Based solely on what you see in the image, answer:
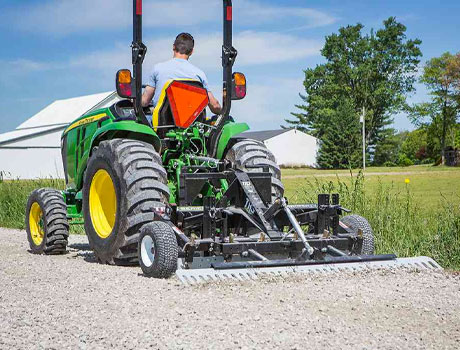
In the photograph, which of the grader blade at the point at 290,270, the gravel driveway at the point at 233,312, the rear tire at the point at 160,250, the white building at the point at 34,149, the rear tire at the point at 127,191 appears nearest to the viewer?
the gravel driveway at the point at 233,312

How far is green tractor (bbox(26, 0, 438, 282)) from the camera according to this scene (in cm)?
606

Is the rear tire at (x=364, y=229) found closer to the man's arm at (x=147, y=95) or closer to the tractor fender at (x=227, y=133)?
the tractor fender at (x=227, y=133)

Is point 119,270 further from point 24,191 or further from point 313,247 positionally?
point 24,191

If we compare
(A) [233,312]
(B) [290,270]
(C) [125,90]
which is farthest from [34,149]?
(A) [233,312]

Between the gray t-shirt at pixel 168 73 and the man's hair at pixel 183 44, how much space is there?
120mm

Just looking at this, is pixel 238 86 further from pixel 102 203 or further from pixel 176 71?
pixel 102 203

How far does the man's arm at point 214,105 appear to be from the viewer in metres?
8.02

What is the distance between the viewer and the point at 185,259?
Result: 6.07 metres

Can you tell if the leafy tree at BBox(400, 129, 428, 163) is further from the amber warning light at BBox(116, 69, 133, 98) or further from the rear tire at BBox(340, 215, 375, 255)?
the amber warning light at BBox(116, 69, 133, 98)

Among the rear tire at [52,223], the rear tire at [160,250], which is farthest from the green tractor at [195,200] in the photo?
the rear tire at [52,223]

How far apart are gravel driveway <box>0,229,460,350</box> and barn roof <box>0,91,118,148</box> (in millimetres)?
37992

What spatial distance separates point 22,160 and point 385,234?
4560cm

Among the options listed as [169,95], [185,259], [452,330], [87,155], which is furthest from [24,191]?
[452,330]

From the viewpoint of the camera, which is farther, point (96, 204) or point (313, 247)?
point (96, 204)
